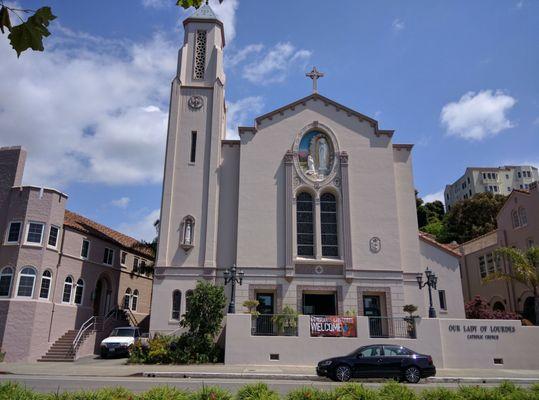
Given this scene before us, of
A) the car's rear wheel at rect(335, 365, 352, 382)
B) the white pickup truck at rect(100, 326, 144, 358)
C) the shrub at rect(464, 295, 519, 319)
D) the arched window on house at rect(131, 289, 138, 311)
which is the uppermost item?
the arched window on house at rect(131, 289, 138, 311)

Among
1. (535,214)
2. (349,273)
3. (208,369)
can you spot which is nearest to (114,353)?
(208,369)

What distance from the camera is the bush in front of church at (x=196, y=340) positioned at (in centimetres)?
2144

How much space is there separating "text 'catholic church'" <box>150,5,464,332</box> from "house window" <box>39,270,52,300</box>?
6.09 m

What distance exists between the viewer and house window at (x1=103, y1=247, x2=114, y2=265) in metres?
32.1

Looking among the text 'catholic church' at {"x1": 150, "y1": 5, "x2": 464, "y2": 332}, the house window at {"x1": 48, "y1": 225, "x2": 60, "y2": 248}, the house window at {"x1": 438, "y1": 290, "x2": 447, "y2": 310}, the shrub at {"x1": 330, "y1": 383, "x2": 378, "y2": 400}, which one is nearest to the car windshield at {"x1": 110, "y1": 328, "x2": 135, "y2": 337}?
the text 'catholic church' at {"x1": 150, "y1": 5, "x2": 464, "y2": 332}

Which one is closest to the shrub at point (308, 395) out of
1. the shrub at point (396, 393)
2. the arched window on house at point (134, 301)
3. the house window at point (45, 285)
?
the shrub at point (396, 393)

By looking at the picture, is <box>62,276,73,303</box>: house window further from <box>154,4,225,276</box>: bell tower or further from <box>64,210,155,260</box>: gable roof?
<box>154,4,225,276</box>: bell tower

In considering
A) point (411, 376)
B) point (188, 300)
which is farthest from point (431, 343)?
point (188, 300)

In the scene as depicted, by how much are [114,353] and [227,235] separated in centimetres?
887

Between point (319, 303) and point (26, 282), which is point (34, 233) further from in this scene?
point (319, 303)

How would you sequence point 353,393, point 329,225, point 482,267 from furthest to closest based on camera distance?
point 482,267
point 329,225
point 353,393

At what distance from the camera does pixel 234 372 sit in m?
17.9

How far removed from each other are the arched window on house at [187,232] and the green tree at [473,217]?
139 feet

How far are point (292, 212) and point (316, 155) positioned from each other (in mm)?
4191
